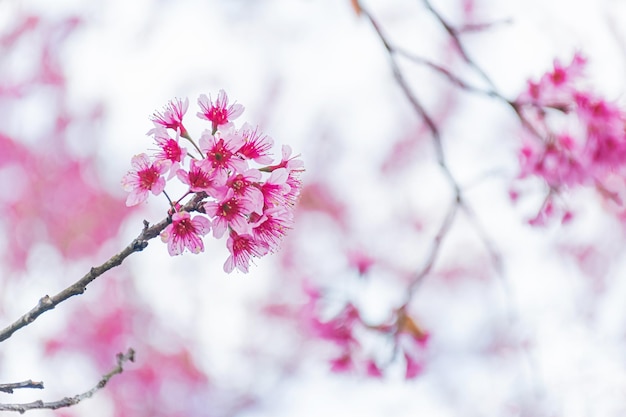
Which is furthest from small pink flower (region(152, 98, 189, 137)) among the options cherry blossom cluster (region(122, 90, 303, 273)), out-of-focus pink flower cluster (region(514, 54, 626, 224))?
out-of-focus pink flower cluster (region(514, 54, 626, 224))

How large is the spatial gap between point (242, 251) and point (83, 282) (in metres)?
0.46

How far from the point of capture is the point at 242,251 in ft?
5.74

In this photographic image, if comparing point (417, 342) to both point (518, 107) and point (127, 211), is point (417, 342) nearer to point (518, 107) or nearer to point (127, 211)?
point (518, 107)

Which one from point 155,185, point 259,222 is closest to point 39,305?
point 155,185

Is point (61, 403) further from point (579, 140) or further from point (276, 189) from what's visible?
point (579, 140)

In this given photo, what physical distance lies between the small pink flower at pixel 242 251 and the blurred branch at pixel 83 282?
1.05ft

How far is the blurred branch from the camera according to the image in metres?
1.35

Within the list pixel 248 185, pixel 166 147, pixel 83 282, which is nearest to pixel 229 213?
pixel 248 185

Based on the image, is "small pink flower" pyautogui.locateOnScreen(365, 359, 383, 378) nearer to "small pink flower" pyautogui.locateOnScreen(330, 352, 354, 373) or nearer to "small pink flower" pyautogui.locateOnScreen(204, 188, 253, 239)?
"small pink flower" pyautogui.locateOnScreen(330, 352, 354, 373)

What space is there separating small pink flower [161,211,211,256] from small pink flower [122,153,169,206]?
5.2 inches

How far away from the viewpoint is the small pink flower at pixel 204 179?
59.5 inches

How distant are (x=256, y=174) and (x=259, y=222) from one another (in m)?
0.14

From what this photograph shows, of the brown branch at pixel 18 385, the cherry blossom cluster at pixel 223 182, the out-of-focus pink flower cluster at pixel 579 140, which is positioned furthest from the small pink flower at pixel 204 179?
the out-of-focus pink flower cluster at pixel 579 140

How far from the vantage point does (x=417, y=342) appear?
3.60 m
